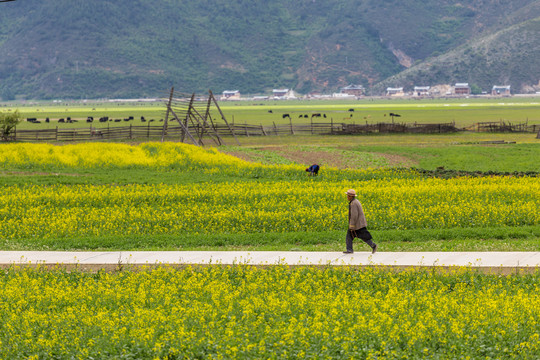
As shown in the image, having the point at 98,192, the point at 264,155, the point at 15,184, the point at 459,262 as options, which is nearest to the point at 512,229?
the point at 459,262

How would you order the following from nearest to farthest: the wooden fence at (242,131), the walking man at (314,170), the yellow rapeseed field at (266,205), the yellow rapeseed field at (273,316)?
the yellow rapeseed field at (273,316)
the yellow rapeseed field at (266,205)
the walking man at (314,170)
the wooden fence at (242,131)

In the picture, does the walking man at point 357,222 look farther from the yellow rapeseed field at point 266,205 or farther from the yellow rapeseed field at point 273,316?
the yellow rapeseed field at point 266,205

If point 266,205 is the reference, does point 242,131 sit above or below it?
above

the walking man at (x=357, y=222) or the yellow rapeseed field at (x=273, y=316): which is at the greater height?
the walking man at (x=357, y=222)

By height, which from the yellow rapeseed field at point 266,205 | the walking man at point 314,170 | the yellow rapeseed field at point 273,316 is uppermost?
the walking man at point 314,170

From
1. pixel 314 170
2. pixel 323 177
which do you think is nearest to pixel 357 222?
pixel 323 177

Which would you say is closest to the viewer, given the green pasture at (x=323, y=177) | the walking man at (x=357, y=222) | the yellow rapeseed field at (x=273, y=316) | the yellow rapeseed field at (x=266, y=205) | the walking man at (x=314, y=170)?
the yellow rapeseed field at (x=273, y=316)

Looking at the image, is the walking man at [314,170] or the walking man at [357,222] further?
the walking man at [314,170]

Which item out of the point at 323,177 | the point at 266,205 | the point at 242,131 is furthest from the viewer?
the point at 242,131

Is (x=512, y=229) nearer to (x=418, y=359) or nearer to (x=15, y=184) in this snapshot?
(x=418, y=359)

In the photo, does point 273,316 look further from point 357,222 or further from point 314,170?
point 314,170

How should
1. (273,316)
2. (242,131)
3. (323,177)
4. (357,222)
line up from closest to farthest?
(273,316), (357,222), (323,177), (242,131)

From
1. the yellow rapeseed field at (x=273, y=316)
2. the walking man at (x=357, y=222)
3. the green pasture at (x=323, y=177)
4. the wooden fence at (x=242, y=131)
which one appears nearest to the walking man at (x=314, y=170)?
the green pasture at (x=323, y=177)

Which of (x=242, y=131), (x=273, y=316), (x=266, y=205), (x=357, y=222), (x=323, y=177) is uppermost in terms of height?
(x=242, y=131)
